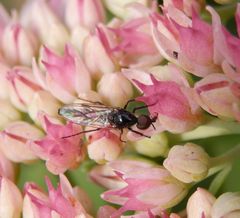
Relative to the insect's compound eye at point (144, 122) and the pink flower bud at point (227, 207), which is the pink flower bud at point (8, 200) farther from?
the pink flower bud at point (227, 207)

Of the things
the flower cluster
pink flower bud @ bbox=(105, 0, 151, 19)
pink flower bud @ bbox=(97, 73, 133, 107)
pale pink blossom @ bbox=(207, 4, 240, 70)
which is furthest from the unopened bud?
pink flower bud @ bbox=(105, 0, 151, 19)

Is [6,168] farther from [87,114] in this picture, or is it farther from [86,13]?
[86,13]

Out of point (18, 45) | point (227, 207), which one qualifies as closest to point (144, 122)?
point (227, 207)

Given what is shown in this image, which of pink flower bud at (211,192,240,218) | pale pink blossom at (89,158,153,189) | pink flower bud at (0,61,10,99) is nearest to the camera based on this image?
pink flower bud at (211,192,240,218)

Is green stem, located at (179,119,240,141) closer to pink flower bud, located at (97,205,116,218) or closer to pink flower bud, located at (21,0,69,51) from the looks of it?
pink flower bud, located at (97,205,116,218)

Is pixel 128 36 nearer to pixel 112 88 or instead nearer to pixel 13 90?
pixel 112 88
